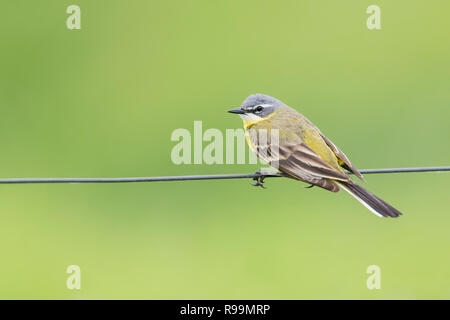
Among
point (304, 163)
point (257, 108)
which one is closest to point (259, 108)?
point (257, 108)

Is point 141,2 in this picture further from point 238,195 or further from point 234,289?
point 234,289

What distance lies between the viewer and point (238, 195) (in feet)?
41.8

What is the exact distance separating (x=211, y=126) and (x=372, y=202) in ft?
17.9

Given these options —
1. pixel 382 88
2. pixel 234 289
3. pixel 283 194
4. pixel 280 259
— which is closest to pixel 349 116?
pixel 382 88

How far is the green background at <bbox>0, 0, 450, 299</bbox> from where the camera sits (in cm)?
1125

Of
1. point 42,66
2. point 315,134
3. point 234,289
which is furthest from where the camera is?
point 42,66

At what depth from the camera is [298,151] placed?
8805mm

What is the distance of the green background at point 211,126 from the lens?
11.2 metres

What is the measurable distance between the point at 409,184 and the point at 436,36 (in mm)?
4624

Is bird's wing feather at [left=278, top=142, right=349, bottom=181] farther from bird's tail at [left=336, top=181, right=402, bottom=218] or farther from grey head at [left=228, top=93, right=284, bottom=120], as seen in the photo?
grey head at [left=228, top=93, right=284, bottom=120]

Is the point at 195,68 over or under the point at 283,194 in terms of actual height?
over

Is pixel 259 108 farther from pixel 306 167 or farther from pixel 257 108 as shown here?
pixel 306 167

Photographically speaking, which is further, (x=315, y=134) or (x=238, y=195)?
(x=238, y=195)

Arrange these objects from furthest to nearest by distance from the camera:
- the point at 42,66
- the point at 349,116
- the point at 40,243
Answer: the point at 42,66
the point at 349,116
the point at 40,243
